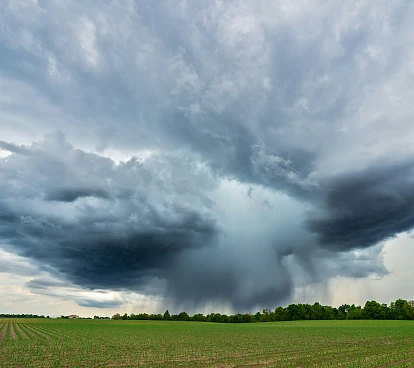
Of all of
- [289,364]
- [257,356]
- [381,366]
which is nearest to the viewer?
[381,366]

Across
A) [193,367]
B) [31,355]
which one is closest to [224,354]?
[193,367]

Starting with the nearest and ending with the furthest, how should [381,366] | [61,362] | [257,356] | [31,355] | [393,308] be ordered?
[381,366] < [61,362] < [257,356] < [31,355] < [393,308]

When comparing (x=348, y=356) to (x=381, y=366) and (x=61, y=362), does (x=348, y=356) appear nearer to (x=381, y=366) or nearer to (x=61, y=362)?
(x=381, y=366)

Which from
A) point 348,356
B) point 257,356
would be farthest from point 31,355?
point 348,356

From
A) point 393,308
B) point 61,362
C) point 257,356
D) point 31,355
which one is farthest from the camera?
point 393,308

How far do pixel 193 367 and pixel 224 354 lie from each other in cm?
1004

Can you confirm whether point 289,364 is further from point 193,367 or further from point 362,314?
point 362,314

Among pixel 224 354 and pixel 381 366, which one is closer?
pixel 381 366

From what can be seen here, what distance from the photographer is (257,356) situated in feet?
119

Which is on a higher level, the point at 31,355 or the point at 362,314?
the point at 362,314

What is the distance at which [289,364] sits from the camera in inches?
1201

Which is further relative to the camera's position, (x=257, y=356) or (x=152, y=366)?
(x=257, y=356)

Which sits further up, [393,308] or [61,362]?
[393,308]

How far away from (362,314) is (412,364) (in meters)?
194
